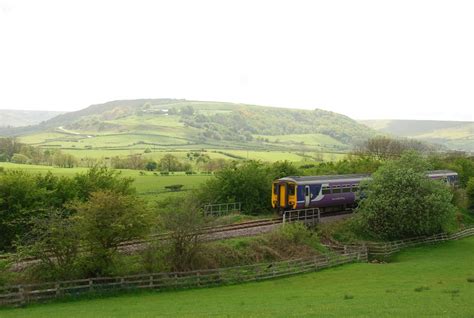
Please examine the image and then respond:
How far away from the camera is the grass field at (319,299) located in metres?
17.8

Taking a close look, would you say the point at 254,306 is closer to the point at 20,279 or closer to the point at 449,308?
the point at 449,308

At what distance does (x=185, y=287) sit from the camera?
2584 centimetres

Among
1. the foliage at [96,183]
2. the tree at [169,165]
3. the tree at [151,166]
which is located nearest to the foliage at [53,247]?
the foliage at [96,183]

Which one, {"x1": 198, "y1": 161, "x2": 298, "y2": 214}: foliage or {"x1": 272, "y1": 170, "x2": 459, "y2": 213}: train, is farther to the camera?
{"x1": 198, "y1": 161, "x2": 298, "y2": 214}: foliage

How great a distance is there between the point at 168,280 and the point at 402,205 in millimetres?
22831

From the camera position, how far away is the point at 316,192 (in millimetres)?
41031

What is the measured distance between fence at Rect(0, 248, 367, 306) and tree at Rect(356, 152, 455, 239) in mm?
8336

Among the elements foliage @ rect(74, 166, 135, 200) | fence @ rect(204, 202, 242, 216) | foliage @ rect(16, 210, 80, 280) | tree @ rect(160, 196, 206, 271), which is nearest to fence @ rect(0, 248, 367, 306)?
foliage @ rect(16, 210, 80, 280)

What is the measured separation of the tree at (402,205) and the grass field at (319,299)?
908 cm

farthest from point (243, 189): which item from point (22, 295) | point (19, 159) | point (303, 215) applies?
point (19, 159)

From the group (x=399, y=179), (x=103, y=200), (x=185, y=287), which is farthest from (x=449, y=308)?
(x=399, y=179)

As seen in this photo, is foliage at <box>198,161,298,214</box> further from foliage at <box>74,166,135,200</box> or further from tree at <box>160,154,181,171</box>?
tree at <box>160,154,181,171</box>

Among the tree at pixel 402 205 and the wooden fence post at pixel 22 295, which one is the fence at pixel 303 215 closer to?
the tree at pixel 402 205

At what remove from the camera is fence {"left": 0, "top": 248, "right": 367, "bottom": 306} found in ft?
71.9
